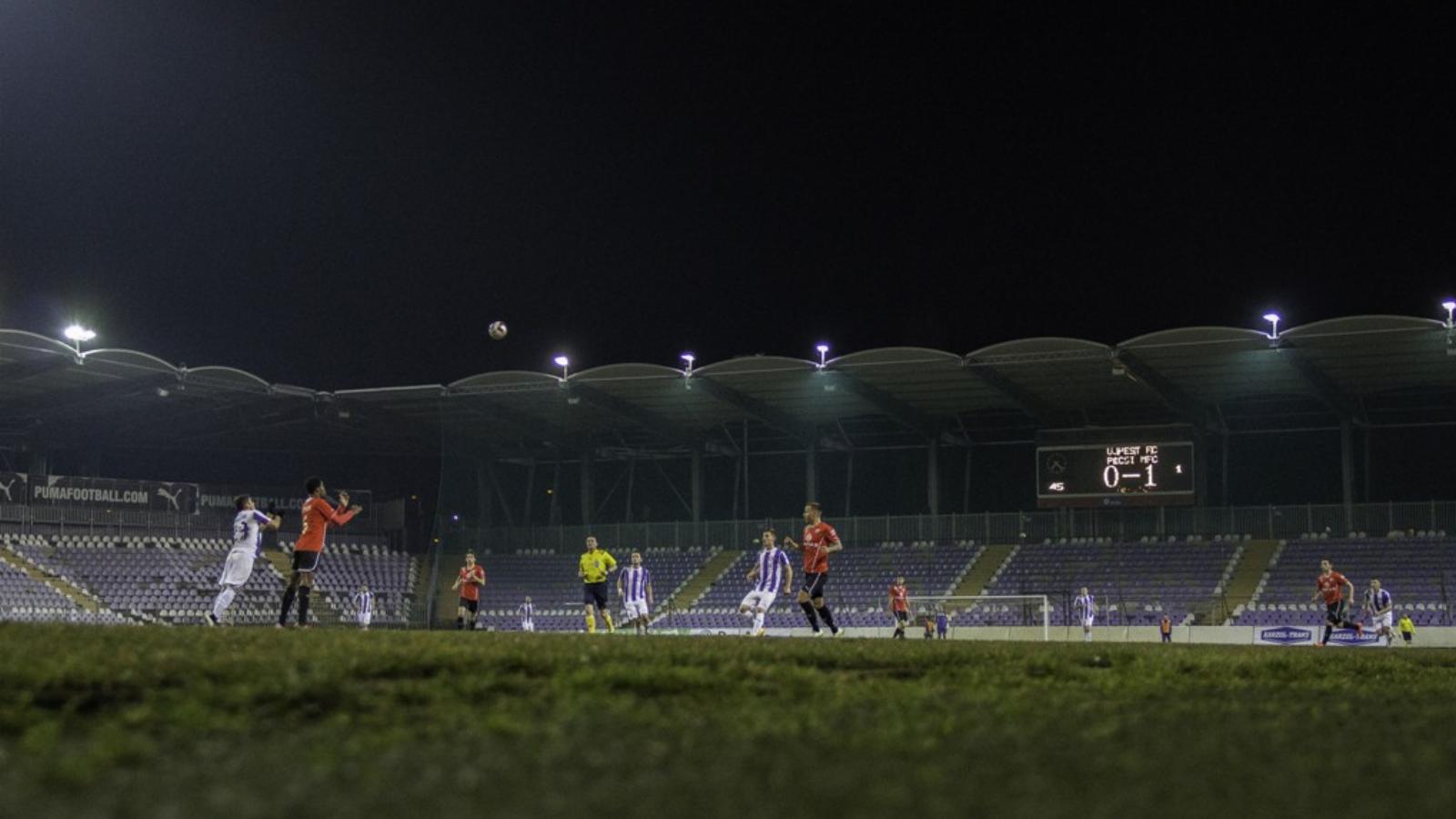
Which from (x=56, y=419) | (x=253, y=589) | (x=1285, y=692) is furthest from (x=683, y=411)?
Answer: (x=1285, y=692)

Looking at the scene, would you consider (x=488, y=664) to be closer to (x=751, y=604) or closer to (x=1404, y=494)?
(x=751, y=604)

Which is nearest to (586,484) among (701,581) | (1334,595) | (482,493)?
(482,493)

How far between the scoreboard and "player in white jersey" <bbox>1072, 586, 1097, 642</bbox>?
19.6 ft

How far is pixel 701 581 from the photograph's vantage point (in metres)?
57.1

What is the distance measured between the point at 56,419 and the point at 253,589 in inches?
415

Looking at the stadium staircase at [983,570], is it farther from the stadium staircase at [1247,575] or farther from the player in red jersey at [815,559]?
the player in red jersey at [815,559]

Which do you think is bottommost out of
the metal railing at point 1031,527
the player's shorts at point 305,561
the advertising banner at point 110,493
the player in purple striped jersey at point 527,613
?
the player in purple striped jersey at point 527,613

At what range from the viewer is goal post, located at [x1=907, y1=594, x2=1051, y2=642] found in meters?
47.7

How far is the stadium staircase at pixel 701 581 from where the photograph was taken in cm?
5581

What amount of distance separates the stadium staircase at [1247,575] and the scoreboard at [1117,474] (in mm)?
2806

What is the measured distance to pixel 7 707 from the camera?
28.2 ft

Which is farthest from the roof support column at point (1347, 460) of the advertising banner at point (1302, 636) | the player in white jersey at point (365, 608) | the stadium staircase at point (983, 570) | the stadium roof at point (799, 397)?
the player in white jersey at point (365, 608)

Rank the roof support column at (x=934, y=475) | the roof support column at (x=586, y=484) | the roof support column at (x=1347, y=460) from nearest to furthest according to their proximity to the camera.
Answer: the roof support column at (x=1347, y=460) → the roof support column at (x=934, y=475) → the roof support column at (x=586, y=484)

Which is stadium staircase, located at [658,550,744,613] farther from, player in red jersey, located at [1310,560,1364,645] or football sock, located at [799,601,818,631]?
football sock, located at [799,601,818,631]
